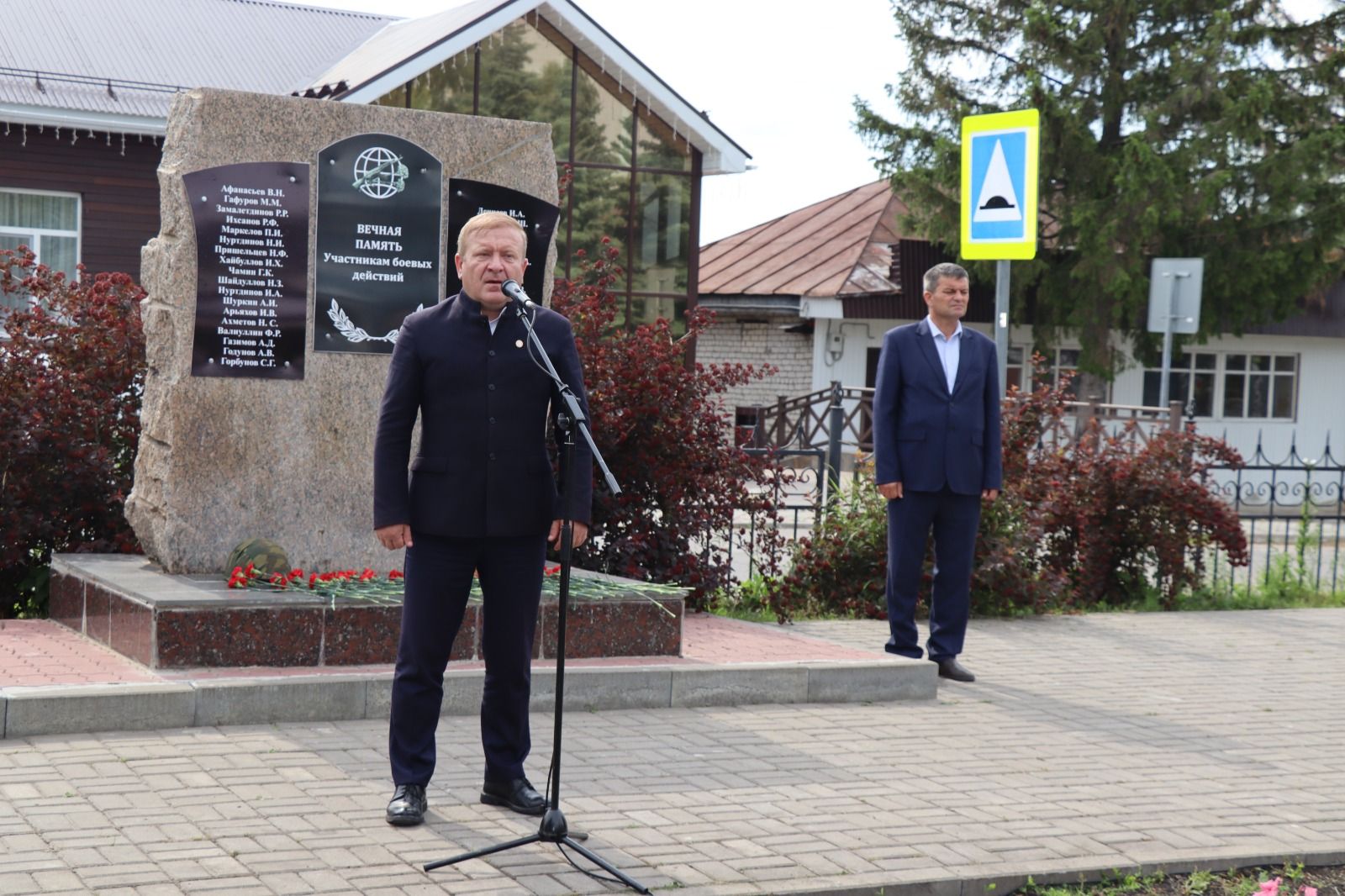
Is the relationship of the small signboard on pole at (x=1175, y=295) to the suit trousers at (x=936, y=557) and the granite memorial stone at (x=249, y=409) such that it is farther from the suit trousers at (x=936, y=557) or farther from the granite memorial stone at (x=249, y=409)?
the granite memorial stone at (x=249, y=409)

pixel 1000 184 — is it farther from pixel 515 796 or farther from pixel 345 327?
pixel 515 796

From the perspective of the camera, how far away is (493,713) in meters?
5.33

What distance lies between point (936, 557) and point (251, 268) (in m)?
3.63

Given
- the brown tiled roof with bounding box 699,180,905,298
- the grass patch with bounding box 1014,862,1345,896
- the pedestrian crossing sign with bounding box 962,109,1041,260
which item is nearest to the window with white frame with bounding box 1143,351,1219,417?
the brown tiled roof with bounding box 699,180,905,298

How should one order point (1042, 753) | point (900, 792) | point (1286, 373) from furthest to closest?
point (1286, 373)
point (1042, 753)
point (900, 792)

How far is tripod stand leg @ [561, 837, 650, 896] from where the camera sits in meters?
4.54

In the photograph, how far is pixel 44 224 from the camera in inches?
912

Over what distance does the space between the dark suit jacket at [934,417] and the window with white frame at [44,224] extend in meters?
17.8

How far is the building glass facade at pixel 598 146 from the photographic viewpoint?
81.7ft

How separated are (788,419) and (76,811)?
74.9 feet

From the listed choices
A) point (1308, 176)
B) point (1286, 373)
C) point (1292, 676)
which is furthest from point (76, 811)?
point (1286, 373)

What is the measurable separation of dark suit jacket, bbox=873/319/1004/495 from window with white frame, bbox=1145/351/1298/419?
79.2 ft

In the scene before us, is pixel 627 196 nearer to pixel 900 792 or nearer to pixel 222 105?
pixel 222 105

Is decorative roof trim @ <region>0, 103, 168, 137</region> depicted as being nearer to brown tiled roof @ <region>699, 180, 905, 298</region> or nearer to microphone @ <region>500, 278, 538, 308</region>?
brown tiled roof @ <region>699, 180, 905, 298</region>
